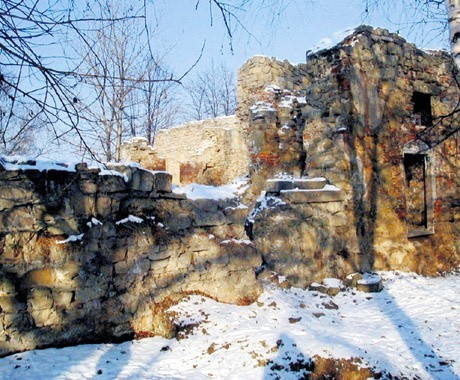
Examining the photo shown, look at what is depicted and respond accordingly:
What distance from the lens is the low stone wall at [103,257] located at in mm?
3785

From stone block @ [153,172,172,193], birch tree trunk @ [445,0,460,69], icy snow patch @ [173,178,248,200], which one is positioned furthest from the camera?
icy snow patch @ [173,178,248,200]

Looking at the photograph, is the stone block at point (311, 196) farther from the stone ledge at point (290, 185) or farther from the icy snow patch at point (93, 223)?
the icy snow patch at point (93, 223)

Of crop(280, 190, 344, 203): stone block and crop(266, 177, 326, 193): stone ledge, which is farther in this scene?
crop(266, 177, 326, 193): stone ledge

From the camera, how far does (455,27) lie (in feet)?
11.6

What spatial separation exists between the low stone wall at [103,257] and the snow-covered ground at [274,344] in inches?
8.2

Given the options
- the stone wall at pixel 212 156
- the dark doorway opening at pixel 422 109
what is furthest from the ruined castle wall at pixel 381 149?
the stone wall at pixel 212 156

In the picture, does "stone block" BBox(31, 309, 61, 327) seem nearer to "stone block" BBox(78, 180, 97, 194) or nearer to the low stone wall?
the low stone wall

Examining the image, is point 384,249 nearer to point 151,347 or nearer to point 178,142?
point 151,347

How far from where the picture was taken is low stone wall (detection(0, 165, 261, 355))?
12.4ft

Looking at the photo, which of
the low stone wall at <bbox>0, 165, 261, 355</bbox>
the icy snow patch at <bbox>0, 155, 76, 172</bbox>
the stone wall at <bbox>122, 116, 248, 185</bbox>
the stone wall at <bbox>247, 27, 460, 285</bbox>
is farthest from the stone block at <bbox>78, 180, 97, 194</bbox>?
the stone wall at <bbox>122, 116, 248, 185</bbox>

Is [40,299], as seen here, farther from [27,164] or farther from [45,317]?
[27,164]

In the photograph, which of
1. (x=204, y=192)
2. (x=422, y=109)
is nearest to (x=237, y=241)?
(x=204, y=192)

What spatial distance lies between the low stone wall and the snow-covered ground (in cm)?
21

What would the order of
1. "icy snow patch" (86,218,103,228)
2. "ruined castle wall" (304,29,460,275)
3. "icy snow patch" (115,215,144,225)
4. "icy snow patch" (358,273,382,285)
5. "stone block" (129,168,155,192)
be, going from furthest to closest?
"ruined castle wall" (304,29,460,275), "icy snow patch" (358,273,382,285), "stone block" (129,168,155,192), "icy snow patch" (115,215,144,225), "icy snow patch" (86,218,103,228)
